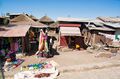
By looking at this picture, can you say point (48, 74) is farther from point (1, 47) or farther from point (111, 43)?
point (111, 43)

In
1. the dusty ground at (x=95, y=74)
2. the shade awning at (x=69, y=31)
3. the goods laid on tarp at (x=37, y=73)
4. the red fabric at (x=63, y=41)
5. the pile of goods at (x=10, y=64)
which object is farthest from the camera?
the red fabric at (x=63, y=41)

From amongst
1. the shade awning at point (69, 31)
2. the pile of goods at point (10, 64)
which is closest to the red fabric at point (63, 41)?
the shade awning at point (69, 31)

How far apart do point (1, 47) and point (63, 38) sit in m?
8.06

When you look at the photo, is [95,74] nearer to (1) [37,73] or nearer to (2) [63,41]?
(1) [37,73]

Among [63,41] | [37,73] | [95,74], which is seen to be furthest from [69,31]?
[37,73]

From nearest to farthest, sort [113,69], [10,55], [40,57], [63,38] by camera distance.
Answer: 1. [113,69]
2. [10,55]
3. [40,57]
4. [63,38]

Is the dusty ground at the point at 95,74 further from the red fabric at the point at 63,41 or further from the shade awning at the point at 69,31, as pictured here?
the red fabric at the point at 63,41

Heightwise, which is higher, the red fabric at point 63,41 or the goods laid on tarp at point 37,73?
the red fabric at point 63,41

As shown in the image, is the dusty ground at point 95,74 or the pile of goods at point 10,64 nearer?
the dusty ground at point 95,74

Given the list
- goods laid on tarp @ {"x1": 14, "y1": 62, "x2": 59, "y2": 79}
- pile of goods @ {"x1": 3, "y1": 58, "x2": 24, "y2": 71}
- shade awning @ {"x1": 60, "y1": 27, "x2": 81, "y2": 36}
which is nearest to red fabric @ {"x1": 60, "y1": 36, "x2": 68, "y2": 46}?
shade awning @ {"x1": 60, "y1": 27, "x2": 81, "y2": 36}

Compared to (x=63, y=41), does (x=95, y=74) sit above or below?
below

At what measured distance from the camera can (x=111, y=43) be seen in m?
22.1

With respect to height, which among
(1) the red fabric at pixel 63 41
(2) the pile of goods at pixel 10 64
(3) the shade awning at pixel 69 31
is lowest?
(2) the pile of goods at pixel 10 64

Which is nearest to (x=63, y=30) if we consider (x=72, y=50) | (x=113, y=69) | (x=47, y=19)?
(x=72, y=50)
